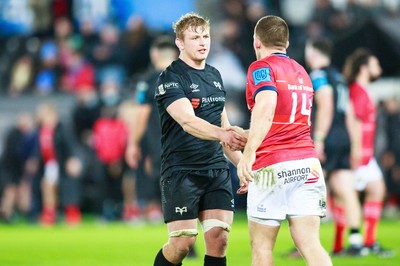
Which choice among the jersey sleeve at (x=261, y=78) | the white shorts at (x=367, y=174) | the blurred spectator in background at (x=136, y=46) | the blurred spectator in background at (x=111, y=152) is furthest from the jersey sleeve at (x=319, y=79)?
the blurred spectator in background at (x=136, y=46)

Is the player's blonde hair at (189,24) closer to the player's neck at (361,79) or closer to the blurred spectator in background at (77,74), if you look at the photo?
the player's neck at (361,79)

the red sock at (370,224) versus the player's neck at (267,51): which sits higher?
the player's neck at (267,51)

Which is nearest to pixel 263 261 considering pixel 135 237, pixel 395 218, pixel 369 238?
pixel 369 238

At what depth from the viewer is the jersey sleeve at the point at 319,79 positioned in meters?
13.0

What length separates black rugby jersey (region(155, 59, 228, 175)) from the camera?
28.7 feet

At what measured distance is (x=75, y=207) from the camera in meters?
22.1

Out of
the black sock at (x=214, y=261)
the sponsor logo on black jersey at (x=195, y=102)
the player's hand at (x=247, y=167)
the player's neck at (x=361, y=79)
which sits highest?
the player's neck at (x=361, y=79)

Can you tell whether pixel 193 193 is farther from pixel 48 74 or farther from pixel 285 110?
pixel 48 74

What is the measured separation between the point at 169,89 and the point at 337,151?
5.24 m

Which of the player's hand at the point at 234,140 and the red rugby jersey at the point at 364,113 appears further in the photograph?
the red rugby jersey at the point at 364,113

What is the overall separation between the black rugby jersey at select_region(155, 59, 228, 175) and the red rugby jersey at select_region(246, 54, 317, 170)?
617mm

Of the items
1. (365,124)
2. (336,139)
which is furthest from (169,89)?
(365,124)

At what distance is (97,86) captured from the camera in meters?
25.2

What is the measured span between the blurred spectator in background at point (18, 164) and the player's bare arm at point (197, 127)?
14.5 metres
